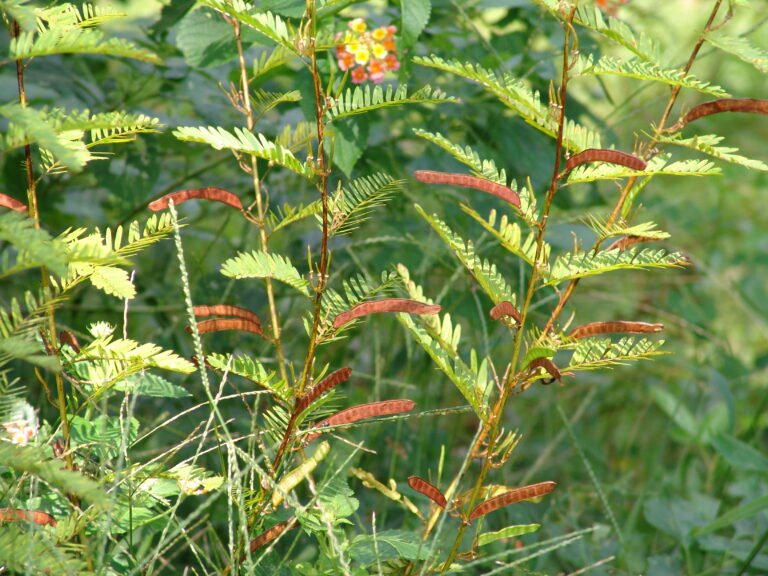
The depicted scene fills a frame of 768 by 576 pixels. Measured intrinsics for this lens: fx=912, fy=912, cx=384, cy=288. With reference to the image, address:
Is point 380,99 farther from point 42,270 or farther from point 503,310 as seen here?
point 42,270

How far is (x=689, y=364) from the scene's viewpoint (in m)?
2.13

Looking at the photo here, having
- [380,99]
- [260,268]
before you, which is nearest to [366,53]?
[380,99]

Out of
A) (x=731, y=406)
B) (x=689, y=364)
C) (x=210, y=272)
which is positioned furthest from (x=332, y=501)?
(x=689, y=364)

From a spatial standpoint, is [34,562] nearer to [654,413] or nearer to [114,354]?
→ [114,354]

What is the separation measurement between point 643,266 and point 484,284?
0.15 meters

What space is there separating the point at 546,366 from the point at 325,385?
204mm

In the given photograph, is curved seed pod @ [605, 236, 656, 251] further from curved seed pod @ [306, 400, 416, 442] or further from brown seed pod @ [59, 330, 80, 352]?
brown seed pod @ [59, 330, 80, 352]

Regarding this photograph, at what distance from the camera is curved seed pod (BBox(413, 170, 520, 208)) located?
32.2 inches

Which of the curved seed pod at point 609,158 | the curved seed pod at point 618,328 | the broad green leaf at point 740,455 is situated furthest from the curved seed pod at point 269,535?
the broad green leaf at point 740,455

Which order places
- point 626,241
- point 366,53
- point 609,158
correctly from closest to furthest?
point 609,158 → point 626,241 → point 366,53

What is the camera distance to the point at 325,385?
852mm

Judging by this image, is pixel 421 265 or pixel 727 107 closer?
pixel 727 107

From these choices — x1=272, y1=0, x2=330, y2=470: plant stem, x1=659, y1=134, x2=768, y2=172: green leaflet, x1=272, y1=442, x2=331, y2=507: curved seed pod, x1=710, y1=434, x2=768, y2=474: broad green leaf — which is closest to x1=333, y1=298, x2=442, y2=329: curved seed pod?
x1=272, y1=0, x2=330, y2=470: plant stem

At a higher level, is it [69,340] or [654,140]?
[654,140]
